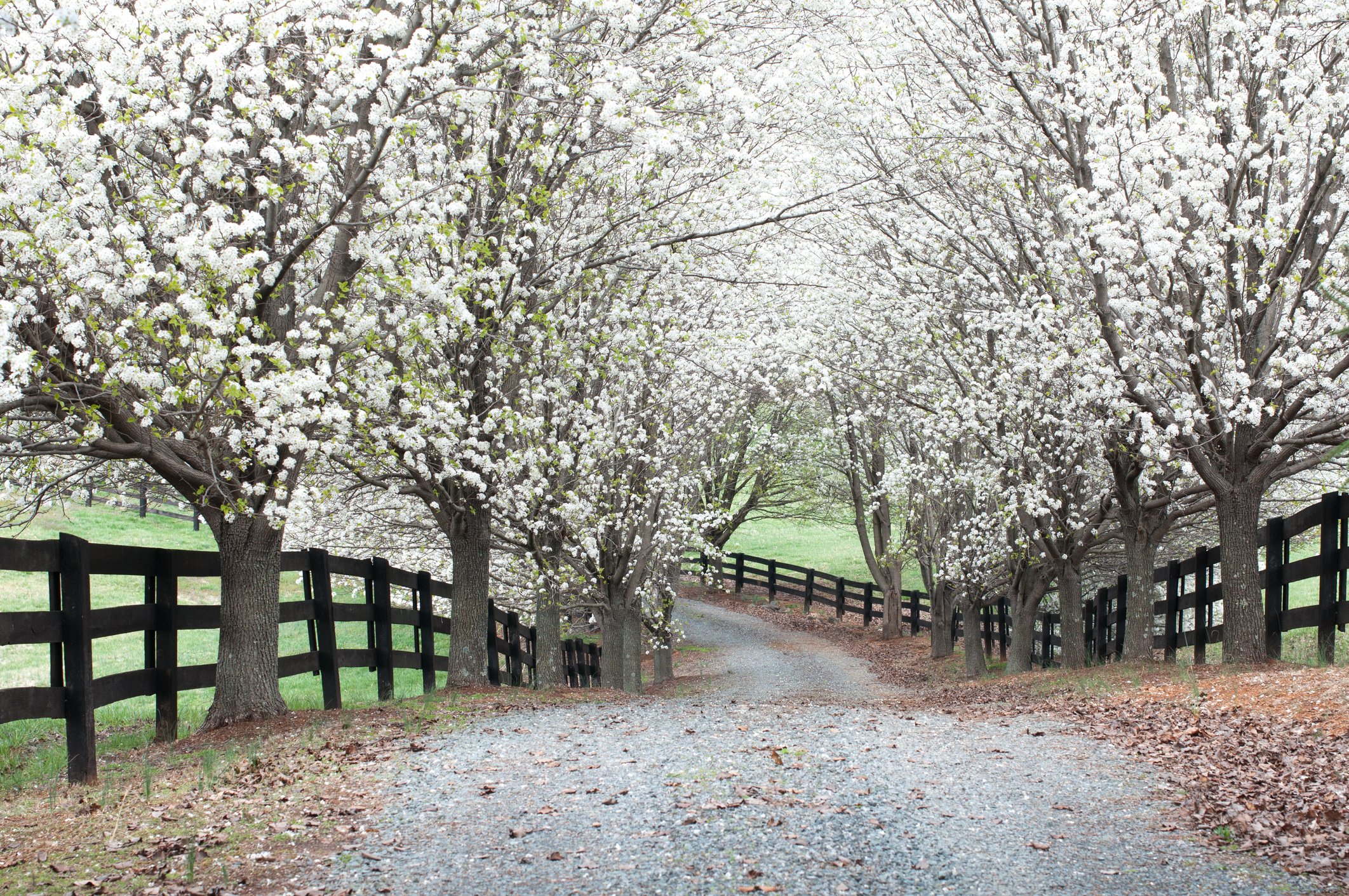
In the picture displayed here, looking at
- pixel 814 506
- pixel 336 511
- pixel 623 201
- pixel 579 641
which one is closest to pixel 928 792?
pixel 623 201

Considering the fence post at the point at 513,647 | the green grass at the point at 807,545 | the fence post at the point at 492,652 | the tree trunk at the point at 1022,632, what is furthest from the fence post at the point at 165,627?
the green grass at the point at 807,545

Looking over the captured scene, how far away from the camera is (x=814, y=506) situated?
1391 inches

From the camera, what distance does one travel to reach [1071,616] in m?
16.6

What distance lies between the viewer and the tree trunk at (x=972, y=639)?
2012 cm

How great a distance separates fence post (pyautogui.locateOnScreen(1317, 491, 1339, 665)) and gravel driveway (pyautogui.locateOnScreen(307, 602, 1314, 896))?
3.22 metres

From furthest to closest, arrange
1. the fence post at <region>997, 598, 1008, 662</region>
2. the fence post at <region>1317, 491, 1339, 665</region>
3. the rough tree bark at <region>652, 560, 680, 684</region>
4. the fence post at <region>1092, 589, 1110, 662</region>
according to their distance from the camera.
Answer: the fence post at <region>997, 598, 1008, 662</region>, the rough tree bark at <region>652, 560, 680, 684</region>, the fence post at <region>1092, 589, 1110, 662</region>, the fence post at <region>1317, 491, 1339, 665</region>

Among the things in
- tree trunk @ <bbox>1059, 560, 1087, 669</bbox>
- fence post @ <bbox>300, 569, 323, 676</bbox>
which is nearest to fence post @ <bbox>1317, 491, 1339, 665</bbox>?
tree trunk @ <bbox>1059, 560, 1087, 669</bbox>

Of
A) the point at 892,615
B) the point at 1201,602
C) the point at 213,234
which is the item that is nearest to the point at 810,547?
the point at 892,615

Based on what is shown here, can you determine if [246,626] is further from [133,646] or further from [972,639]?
[133,646]

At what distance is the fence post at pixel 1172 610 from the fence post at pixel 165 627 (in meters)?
11.1

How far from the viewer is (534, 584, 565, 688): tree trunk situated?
15453 mm

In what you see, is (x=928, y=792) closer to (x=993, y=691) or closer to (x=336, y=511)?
(x=993, y=691)

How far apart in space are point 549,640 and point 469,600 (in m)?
4.05

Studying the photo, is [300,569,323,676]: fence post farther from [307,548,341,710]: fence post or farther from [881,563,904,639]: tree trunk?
[881,563,904,639]: tree trunk
